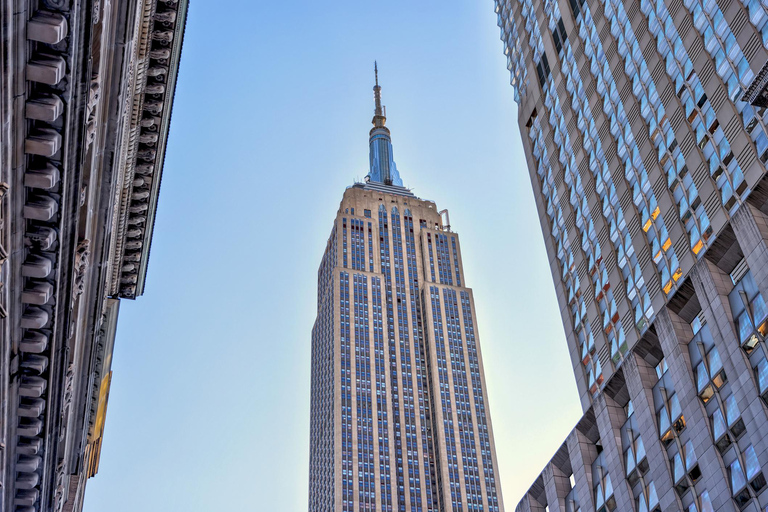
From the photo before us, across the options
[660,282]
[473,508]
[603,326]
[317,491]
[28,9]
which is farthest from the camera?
[317,491]

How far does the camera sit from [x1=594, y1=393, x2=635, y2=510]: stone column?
2007 inches

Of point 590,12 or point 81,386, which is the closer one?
point 81,386

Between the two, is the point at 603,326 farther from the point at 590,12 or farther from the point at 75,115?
the point at 75,115

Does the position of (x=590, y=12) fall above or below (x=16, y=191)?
above

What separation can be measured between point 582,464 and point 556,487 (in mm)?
5196

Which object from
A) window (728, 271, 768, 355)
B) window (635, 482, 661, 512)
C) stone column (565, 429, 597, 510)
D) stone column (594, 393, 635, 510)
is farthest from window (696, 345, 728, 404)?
stone column (565, 429, 597, 510)

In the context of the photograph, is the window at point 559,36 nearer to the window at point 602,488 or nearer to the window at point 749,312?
the window at point 749,312

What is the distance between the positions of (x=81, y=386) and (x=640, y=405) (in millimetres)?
34144

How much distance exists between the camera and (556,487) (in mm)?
61562

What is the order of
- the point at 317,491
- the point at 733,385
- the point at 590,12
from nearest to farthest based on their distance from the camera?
the point at 733,385
the point at 590,12
the point at 317,491

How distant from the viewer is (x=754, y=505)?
3962 cm

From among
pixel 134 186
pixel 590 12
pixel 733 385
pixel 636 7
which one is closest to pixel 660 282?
pixel 733 385

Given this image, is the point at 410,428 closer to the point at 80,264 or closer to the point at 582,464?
the point at 582,464

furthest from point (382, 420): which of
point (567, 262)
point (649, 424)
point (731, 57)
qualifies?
point (731, 57)
